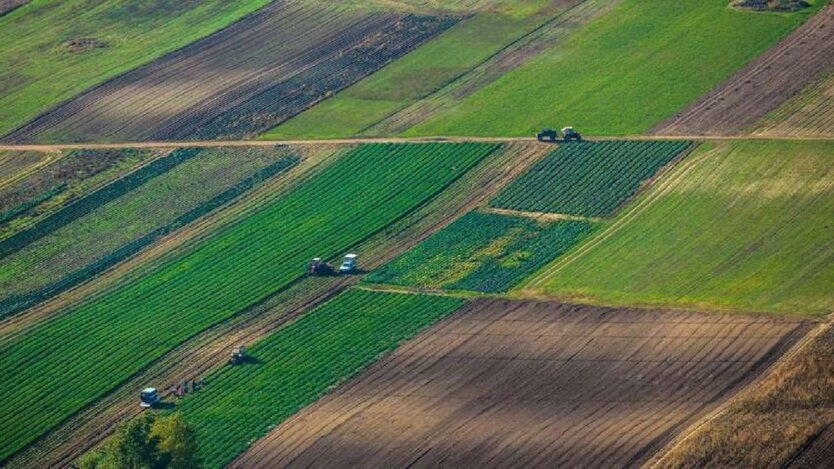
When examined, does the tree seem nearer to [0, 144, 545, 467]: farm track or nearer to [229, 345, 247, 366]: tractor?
[0, 144, 545, 467]: farm track

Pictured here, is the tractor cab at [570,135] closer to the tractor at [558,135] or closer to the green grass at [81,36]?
the tractor at [558,135]

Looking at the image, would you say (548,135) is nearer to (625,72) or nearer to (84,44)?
(625,72)

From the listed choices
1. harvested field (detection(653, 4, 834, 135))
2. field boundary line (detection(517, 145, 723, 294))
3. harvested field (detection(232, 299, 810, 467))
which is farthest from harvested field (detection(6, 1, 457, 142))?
harvested field (detection(232, 299, 810, 467))

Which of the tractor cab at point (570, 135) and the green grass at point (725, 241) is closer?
the green grass at point (725, 241)

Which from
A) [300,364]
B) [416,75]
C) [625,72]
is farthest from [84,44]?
[300,364]

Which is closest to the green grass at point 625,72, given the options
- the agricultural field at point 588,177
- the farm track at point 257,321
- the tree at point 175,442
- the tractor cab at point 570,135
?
the tractor cab at point 570,135
